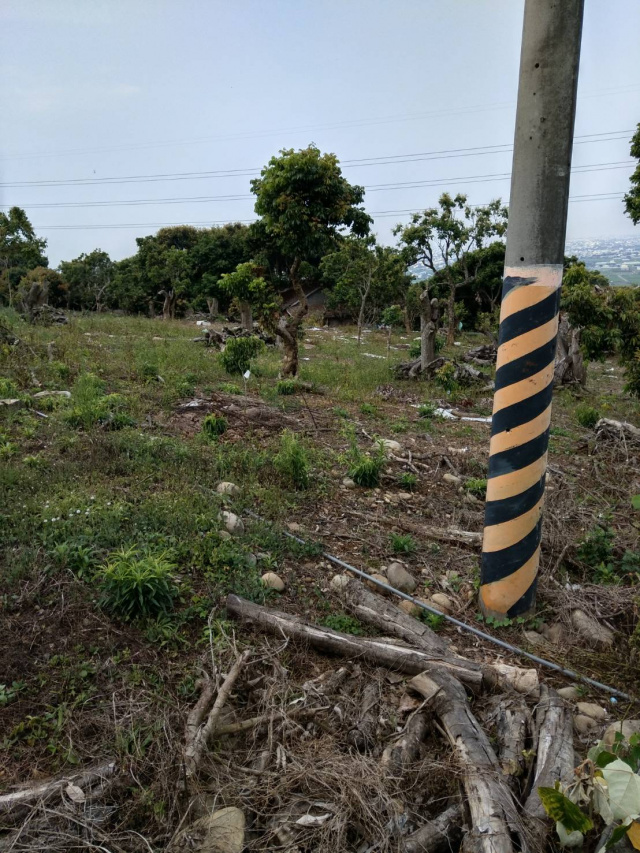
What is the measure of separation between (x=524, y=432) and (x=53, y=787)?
2326 mm

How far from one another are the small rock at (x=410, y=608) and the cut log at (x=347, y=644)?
49 centimetres

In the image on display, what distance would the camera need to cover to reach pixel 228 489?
3.97 m

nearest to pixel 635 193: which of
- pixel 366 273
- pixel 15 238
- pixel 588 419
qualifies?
pixel 588 419

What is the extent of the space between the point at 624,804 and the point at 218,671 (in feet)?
4.58

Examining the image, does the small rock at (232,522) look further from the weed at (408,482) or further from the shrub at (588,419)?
the shrub at (588,419)

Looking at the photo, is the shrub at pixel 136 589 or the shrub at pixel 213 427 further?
the shrub at pixel 213 427

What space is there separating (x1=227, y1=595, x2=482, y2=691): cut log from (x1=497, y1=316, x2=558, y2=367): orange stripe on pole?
1444mm

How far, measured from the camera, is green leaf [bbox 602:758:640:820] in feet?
4.56

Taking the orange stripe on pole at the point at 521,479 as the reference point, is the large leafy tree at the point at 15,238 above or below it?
above

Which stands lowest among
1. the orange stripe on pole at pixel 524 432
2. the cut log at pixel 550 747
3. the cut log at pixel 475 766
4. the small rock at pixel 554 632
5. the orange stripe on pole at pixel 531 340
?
the small rock at pixel 554 632

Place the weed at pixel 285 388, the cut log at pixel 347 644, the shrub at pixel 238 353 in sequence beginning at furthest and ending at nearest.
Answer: the shrub at pixel 238 353 → the weed at pixel 285 388 → the cut log at pixel 347 644

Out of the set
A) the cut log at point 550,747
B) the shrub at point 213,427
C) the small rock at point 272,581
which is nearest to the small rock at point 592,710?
the cut log at point 550,747

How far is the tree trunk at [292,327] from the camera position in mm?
9434

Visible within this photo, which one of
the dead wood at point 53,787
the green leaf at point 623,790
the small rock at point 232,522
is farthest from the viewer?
the small rock at point 232,522
